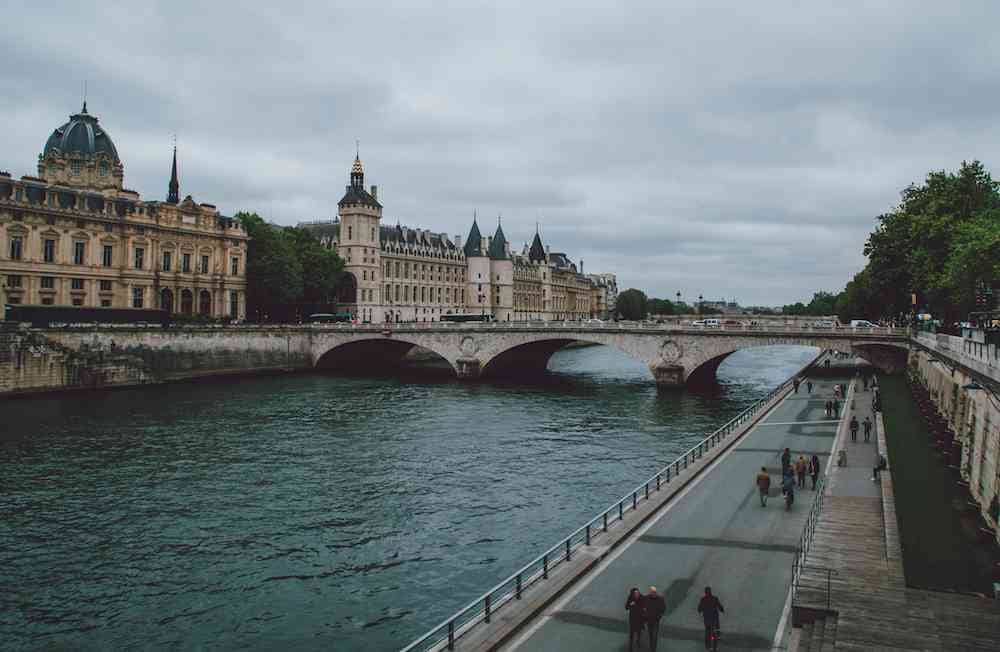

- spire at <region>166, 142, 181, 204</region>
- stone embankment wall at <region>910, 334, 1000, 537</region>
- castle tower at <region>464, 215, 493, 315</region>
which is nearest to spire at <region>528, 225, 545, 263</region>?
Result: castle tower at <region>464, 215, 493, 315</region>

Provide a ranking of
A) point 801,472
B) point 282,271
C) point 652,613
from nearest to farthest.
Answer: point 652,613 < point 801,472 < point 282,271

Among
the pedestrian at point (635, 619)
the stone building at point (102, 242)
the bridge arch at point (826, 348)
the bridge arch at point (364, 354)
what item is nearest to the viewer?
the pedestrian at point (635, 619)

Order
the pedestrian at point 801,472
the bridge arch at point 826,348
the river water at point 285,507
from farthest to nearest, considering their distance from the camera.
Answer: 1. the bridge arch at point 826,348
2. the pedestrian at point 801,472
3. the river water at point 285,507

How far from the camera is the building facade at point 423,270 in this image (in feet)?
406

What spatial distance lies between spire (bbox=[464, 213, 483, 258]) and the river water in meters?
102

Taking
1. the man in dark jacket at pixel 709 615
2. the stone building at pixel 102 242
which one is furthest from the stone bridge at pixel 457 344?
the man in dark jacket at pixel 709 615

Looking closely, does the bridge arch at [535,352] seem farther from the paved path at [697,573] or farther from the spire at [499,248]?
the spire at [499,248]

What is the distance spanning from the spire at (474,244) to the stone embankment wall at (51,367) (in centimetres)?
9549

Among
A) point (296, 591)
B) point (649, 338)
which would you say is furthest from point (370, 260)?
point (296, 591)

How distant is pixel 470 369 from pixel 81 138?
60130 mm

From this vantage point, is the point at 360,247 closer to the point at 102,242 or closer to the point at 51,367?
the point at 102,242

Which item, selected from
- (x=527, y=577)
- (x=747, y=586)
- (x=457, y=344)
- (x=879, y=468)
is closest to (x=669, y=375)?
(x=457, y=344)

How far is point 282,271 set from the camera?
99438 mm

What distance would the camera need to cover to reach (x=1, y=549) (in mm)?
23438
